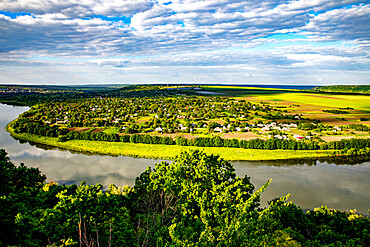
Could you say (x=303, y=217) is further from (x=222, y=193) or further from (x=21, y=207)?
(x=21, y=207)

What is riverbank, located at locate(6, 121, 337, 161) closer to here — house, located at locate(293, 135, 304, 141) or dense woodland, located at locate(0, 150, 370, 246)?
house, located at locate(293, 135, 304, 141)

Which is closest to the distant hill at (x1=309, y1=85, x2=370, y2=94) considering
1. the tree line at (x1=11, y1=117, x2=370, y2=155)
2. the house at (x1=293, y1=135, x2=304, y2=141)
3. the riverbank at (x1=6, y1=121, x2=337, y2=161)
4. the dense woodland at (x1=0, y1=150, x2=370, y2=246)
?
the house at (x1=293, y1=135, x2=304, y2=141)

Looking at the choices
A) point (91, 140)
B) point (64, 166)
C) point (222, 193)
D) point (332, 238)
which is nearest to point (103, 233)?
point (222, 193)

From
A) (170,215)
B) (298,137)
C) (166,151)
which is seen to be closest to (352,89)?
(298,137)

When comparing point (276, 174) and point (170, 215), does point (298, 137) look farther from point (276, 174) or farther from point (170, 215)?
→ point (170, 215)

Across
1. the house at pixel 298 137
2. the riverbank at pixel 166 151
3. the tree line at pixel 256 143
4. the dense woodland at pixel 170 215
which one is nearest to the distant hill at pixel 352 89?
the house at pixel 298 137
